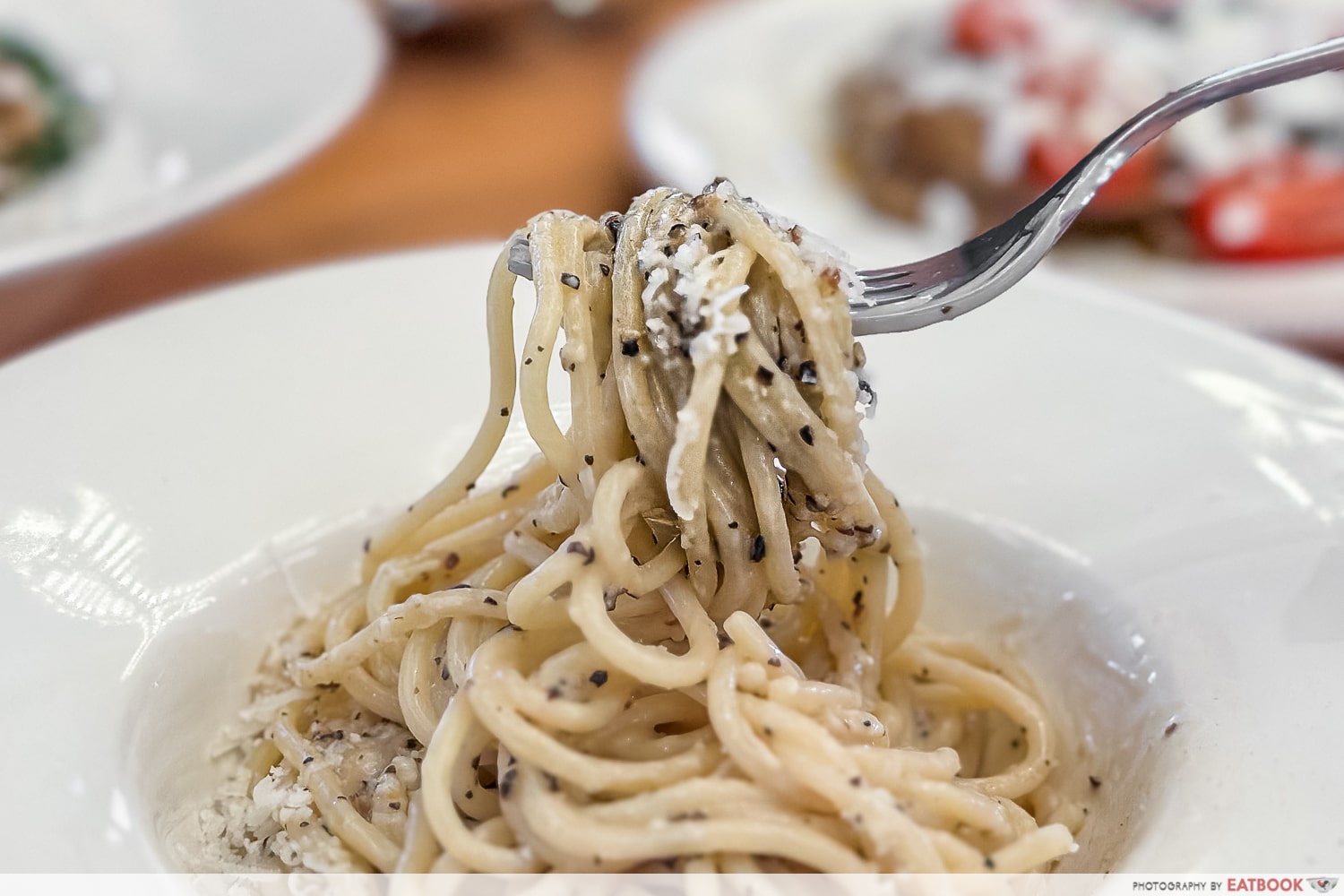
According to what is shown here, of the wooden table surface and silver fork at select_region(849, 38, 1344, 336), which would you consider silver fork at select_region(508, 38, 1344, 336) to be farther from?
the wooden table surface

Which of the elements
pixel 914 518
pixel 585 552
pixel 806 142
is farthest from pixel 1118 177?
pixel 585 552

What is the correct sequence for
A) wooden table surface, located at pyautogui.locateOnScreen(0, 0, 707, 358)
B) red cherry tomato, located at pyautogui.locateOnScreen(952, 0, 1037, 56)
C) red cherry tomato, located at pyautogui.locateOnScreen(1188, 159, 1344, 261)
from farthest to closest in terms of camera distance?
red cherry tomato, located at pyautogui.locateOnScreen(952, 0, 1037, 56)
red cherry tomato, located at pyautogui.locateOnScreen(1188, 159, 1344, 261)
wooden table surface, located at pyautogui.locateOnScreen(0, 0, 707, 358)

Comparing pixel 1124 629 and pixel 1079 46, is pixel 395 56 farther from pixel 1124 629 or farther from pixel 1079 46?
pixel 1124 629

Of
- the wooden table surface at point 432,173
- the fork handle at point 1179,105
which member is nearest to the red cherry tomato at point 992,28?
the wooden table surface at point 432,173

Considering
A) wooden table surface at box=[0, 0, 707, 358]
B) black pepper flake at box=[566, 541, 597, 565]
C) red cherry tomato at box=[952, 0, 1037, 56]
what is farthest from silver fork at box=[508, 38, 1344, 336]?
red cherry tomato at box=[952, 0, 1037, 56]

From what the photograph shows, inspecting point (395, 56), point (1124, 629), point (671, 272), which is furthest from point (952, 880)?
point (395, 56)

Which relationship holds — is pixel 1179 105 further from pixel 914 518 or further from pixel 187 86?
pixel 187 86

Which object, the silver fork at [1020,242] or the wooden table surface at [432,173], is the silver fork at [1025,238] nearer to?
the silver fork at [1020,242]
